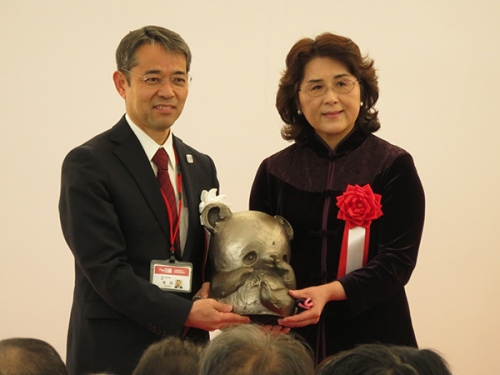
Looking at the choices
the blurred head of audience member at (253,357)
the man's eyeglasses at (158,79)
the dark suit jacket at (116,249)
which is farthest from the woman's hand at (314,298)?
the blurred head of audience member at (253,357)

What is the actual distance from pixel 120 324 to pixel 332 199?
0.87 metres

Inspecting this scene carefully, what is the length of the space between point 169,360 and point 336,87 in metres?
1.46

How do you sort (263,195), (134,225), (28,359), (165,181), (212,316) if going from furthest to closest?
(263,195), (165,181), (134,225), (212,316), (28,359)

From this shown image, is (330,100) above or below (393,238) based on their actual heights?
above

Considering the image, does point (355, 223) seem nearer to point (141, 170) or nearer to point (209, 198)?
point (209, 198)

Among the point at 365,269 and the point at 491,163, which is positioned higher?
the point at 491,163

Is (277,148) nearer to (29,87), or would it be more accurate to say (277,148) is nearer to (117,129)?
(29,87)

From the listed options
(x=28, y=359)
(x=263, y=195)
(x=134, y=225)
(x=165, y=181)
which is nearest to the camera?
(x=28, y=359)

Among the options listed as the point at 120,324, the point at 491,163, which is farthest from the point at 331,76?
the point at 491,163

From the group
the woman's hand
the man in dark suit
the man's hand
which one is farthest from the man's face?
the woman's hand

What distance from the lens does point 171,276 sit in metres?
2.43

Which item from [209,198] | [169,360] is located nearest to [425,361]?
[169,360]

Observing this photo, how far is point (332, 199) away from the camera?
104 inches

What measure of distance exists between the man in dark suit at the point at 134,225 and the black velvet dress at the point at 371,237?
387mm
